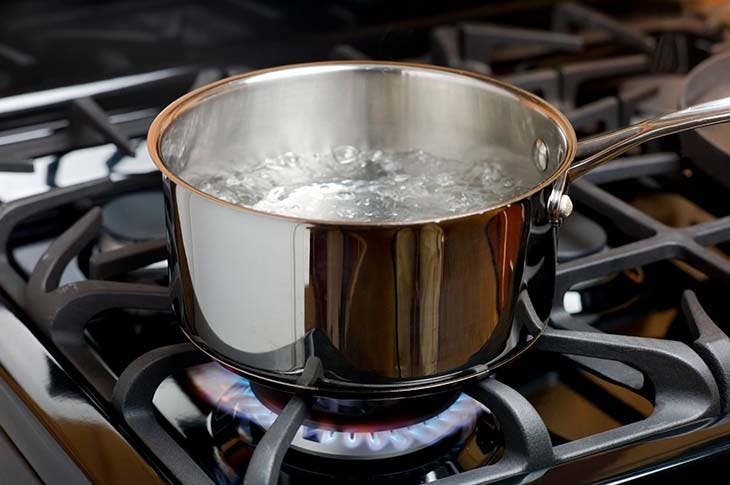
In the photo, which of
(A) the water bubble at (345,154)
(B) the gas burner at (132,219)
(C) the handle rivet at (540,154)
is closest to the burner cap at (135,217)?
(B) the gas burner at (132,219)

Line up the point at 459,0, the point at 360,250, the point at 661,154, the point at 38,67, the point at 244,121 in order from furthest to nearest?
the point at 459,0 → the point at 38,67 → the point at 661,154 → the point at 244,121 → the point at 360,250

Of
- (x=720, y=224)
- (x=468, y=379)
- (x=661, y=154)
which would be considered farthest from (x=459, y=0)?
(x=468, y=379)

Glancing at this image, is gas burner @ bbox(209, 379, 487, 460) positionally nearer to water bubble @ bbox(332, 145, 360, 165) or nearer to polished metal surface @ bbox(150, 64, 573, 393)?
polished metal surface @ bbox(150, 64, 573, 393)

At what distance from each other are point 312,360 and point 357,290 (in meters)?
0.04

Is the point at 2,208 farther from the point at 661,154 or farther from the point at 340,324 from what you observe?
the point at 661,154

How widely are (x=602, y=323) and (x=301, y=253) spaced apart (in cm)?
24

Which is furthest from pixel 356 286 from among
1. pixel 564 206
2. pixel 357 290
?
pixel 564 206

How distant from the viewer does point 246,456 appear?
0.48 m

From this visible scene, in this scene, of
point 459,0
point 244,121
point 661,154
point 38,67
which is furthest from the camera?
point 459,0

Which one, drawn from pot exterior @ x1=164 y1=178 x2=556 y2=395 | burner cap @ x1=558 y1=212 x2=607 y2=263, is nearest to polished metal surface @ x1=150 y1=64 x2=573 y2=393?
pot exterior @ x1=164 y1=178 x2=556 y2=395

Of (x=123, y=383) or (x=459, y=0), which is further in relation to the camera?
(x=459, y=0)

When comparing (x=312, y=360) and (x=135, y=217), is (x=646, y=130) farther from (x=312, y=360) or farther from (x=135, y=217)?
(x=135, y=217)

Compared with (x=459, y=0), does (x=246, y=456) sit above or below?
below

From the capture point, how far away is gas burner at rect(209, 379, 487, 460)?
481 millimetres
